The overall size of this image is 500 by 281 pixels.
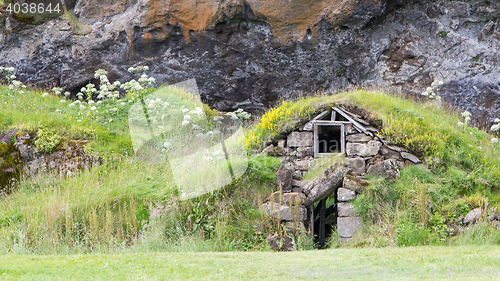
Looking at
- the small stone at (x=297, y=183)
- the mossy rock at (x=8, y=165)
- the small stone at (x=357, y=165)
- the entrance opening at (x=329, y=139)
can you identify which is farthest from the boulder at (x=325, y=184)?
the mossy rock at (x=8, y=165)

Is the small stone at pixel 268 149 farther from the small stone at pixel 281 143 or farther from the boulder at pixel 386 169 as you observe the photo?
the boulder at pixel 386 169

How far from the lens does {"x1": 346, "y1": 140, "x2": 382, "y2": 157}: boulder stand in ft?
Result: 30.4

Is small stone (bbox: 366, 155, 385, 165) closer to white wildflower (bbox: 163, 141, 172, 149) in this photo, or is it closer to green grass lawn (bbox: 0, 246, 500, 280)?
green grass lawn (bbox: 0, 246, 500, 280)

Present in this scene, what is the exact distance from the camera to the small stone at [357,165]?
919 centimetres

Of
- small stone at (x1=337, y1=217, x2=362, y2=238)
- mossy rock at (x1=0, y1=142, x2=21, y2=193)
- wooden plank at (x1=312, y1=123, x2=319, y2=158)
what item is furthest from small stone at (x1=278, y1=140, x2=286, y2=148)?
mossy rock at (x1=0, y1=142, x2=21, y2=193)

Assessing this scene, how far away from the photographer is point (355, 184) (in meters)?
8.75

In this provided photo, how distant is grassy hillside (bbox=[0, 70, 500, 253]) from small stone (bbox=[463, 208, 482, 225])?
15 cm

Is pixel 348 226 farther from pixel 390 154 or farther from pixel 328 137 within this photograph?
pixel 328 137

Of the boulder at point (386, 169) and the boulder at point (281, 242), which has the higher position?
the boulder at point (386, 169)

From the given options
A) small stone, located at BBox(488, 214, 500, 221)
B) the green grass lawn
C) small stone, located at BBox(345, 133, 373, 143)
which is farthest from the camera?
small stone, located at BBox(345, 133, 373, 143)

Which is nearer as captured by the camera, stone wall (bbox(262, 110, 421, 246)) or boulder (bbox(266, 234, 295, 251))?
boulder (bbox(266, 234, 295, 251))

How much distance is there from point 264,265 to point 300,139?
4.13 meters

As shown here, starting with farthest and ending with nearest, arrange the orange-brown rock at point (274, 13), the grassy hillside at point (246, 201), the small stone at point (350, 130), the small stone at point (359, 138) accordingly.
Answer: the orange-brown rock at point (274, 13)
the small stone at point (350, 130)
the small stone at point (359, 138)
the grassy hillside at point (246, 201)

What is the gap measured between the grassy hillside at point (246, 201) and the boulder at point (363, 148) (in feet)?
1.26
